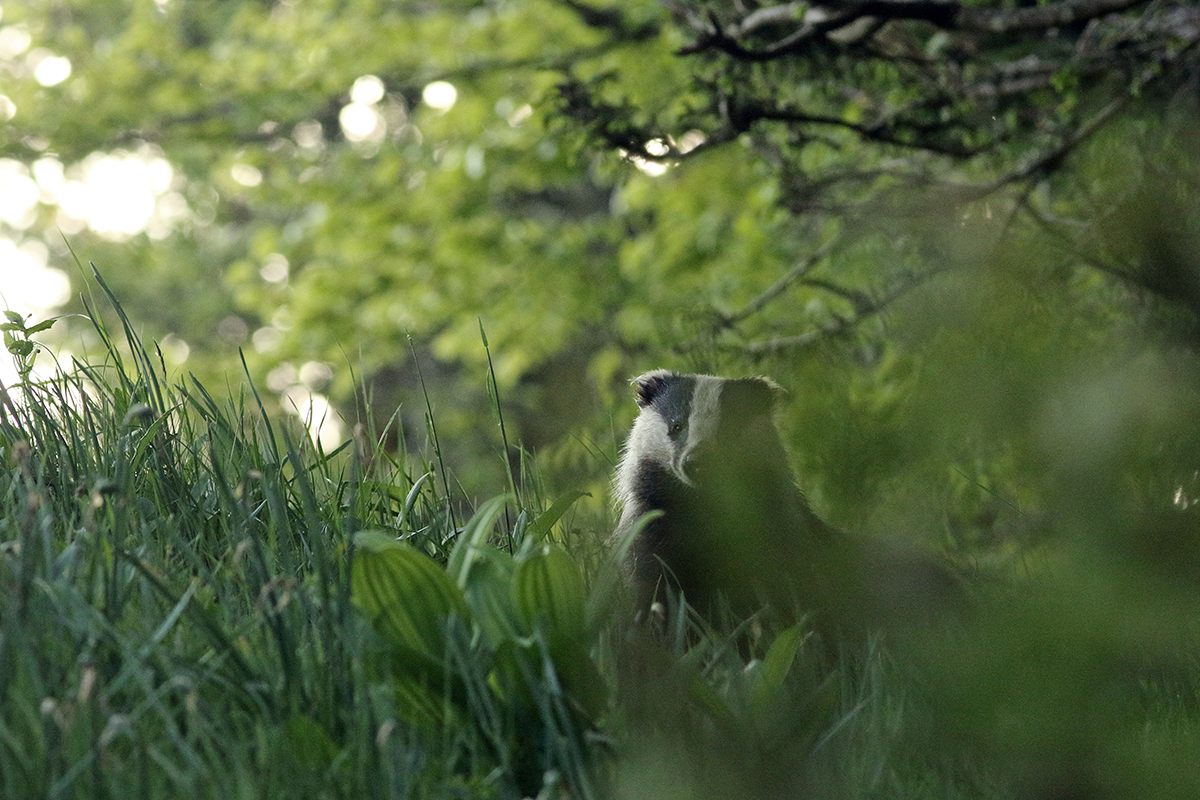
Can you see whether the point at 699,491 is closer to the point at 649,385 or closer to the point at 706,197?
the point at 649,385

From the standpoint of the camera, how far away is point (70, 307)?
26625 millimetres

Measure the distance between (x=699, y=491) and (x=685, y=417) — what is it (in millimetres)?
1111

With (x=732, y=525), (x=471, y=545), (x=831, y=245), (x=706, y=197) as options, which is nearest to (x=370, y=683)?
(x=471, y=545)

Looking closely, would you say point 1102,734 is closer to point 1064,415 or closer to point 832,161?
point 1064,415

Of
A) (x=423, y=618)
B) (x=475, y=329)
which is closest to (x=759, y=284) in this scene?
(x=475, y=329)

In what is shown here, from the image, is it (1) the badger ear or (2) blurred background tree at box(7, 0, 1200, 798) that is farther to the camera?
(1) the badger ear

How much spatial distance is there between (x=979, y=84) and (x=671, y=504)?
2443mm

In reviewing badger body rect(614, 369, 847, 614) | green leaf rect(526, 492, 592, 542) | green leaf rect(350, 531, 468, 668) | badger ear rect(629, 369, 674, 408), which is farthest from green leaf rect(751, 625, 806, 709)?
badger ear rect(629, 369, 674, 408)

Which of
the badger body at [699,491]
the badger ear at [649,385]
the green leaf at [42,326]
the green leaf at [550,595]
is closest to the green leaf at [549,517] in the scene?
the badger body at [699,491]

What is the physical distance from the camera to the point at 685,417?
15.5 ft

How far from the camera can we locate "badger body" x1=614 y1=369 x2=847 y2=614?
2.53 meters

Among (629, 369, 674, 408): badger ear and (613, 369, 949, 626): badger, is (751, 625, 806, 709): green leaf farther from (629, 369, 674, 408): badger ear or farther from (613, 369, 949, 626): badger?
(629, 369, 674, 408): badger ear

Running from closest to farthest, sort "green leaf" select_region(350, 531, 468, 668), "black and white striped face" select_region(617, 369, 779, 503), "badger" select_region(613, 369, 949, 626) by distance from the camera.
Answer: "badger" select_region(613, 369, 949, 626), "green leaf" select_region(350, 531, 468, 668), "black and white striped face" select_region(617, 369, 779, 503)

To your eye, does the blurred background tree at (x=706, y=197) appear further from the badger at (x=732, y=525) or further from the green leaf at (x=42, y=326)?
the green leaf at (x=42, y=326)
